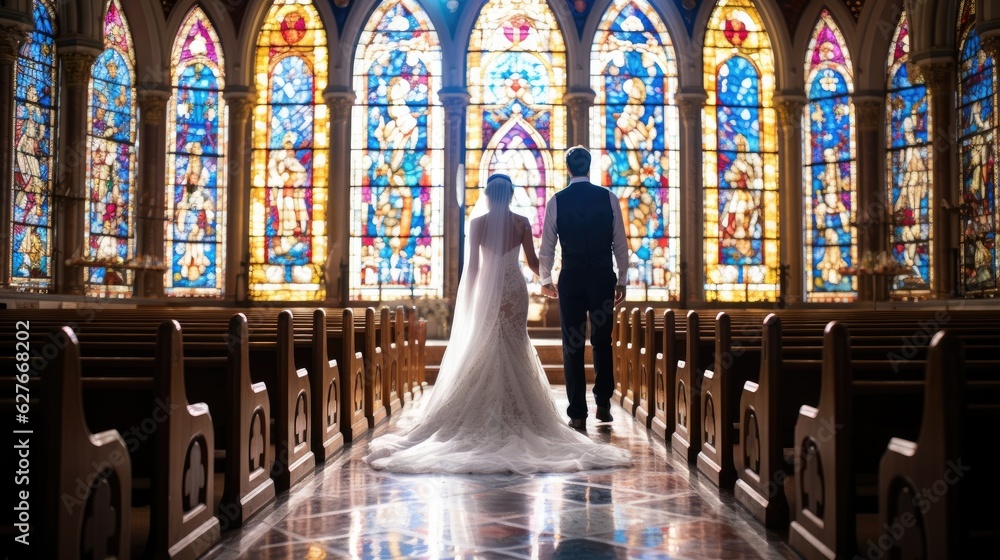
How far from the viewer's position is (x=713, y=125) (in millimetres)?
16500

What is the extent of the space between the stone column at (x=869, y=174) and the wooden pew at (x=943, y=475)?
13693 millimetres

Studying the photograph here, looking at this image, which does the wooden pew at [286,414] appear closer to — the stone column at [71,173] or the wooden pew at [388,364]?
the wooden pew at [388,364]

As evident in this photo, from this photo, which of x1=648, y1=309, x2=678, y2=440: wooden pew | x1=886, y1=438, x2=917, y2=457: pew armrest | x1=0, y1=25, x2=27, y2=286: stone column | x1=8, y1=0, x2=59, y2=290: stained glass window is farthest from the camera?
x1=8, y1=0, x2=59, y2=290: stained glass window

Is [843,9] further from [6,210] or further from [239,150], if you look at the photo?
[6,210]

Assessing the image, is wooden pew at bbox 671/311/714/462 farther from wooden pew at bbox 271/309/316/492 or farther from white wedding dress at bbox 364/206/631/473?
wooden pew at bbox 271/309/316/492

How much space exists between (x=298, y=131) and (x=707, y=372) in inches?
504

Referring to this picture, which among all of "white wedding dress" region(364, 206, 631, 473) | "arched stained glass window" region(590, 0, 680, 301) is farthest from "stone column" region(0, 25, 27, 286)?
"arched stained glass window" region(590, 0, 680, 301)

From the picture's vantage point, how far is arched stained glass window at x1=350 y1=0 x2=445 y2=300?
16.0 m

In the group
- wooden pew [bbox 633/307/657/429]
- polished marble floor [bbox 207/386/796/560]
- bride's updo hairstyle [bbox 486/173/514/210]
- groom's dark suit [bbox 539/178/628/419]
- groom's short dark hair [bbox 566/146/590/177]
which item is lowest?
polished marble floor [bbox 207/386/796/560]

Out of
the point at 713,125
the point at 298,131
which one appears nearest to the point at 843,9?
the point at 713,125

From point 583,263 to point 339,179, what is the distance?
33.3 feet

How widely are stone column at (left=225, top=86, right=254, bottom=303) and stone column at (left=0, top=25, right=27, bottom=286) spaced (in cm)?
404

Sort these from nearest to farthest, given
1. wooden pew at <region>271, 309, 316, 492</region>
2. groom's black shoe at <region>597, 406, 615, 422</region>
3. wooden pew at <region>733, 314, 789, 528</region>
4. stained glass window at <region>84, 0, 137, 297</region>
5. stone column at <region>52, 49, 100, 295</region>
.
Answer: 1. wooden pew at <region>733, 314, 789, 528</region>
2. wooden pew at <region>271, 309, 316, 492</region>
3. groom's black shoe at <region>597, 406, 615, 422</region>
4. stone column at <region>52, 49, 100, 295</region>
5. stained glass window at <region>84, 0, 137, 297</region>

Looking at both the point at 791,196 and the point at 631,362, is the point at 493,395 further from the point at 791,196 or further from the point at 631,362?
the point at 791,196
